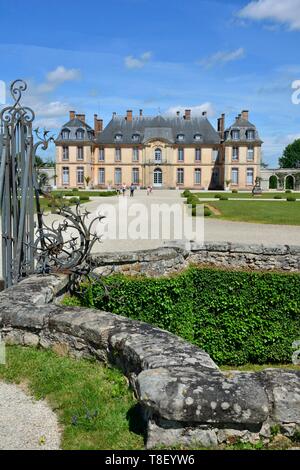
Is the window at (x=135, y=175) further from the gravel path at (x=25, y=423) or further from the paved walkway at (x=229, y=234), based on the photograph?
the gravel path at (x=25, y=423)

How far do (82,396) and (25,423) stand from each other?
44cm

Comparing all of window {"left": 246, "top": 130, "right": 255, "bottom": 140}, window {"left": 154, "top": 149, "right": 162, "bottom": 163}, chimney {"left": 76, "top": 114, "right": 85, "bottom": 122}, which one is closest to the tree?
window {"left": 246, "top": 130, "right": 255, "bottom": 140}

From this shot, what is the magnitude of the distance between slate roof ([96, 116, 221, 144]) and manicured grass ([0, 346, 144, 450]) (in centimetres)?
4567

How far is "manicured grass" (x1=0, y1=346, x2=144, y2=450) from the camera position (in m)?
2.65

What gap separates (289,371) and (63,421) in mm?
1427

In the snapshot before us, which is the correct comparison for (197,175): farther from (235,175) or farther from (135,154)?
(135,154)

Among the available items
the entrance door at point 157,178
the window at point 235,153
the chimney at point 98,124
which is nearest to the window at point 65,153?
the chimney at point 98,124

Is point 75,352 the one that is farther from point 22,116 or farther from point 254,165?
point 254,165

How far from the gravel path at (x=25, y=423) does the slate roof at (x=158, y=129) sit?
46.1 meters

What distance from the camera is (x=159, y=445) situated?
2512 millimetres

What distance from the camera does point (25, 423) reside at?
2.80 metres

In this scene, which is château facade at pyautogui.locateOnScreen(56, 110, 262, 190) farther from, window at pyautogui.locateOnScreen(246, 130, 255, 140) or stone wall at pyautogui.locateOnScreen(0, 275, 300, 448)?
stone wall at pyautogui.locateOnScreen(0, 275, 300, 448)

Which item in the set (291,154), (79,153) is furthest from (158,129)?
(291,154)

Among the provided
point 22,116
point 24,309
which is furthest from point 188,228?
point 24,309
